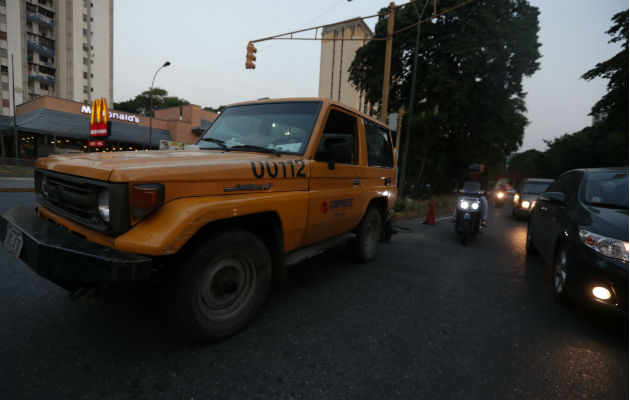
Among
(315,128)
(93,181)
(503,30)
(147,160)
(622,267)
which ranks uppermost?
(503,30)

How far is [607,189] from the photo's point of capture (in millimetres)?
3455

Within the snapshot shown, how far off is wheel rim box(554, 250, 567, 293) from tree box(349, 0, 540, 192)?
42.6 feet

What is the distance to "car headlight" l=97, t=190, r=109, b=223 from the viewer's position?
1889mm

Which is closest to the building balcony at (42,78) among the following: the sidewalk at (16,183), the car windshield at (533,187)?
the sidewalk at (16,183)

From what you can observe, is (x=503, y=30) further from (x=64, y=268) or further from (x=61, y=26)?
(x=61, y=26)

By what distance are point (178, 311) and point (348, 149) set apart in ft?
6.25

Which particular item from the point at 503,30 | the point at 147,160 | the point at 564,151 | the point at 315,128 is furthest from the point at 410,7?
the point at 564,151

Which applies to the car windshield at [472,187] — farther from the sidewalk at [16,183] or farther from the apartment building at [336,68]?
the apartment building at [336,68]

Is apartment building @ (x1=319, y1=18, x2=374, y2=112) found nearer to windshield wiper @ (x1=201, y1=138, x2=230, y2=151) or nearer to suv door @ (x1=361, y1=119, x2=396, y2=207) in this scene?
suv door @ (x1=361, y1=119, x2=396, y2=207)

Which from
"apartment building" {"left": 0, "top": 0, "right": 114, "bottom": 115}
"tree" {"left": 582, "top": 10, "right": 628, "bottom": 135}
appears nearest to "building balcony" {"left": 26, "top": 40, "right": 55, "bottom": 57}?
"apartment building" {"left": 0, "top": 0, "right": 114, "bottom": 115}

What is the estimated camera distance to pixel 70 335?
2.27 metres

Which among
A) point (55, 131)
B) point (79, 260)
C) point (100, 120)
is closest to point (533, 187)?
point (79, 260)

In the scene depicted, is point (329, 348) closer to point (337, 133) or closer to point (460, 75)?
point (337, 133)

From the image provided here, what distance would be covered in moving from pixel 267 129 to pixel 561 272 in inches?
142
